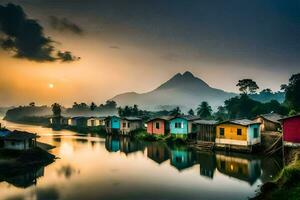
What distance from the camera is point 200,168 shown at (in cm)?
3441

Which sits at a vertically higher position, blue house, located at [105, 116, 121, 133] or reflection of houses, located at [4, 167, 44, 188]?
blue house, located at [105, 116, 121, 133]

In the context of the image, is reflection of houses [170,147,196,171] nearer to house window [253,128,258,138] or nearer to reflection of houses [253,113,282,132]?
house window [253,128,258,138]

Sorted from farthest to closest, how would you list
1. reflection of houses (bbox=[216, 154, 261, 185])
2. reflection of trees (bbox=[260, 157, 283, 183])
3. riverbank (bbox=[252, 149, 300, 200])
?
reflection of houses (bbox=[216, 154, 261, 185]) → reflection of trees (bbox=[260, 157, 283, 183]) → riverbank (bbox=[252, 149, 300, 200])

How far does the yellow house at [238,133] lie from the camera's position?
136 ft

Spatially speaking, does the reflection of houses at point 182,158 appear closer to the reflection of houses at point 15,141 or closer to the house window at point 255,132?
the house window at point 255,132

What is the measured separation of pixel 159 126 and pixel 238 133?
2135 cm

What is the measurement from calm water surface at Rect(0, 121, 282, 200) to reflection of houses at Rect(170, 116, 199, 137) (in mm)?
11222

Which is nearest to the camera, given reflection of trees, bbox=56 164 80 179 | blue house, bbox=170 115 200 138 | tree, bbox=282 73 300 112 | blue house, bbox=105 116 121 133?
reflection of trees, bbox=56 164 80 179

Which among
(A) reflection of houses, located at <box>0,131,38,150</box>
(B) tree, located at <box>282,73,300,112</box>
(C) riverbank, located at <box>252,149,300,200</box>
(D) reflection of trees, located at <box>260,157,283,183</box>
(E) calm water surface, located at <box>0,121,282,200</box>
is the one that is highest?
(B) tree, located at <box>282,73,300,112</box>

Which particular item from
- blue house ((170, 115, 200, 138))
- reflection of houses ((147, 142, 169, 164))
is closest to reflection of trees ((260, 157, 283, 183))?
reflection of houses ((147, 142, 169, 164))

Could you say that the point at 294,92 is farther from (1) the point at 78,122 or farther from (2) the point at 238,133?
(1) the point at 78,122

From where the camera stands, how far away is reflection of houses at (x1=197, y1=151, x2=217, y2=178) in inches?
1263

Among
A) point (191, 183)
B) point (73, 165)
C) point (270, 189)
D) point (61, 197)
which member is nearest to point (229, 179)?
point (191, 183)

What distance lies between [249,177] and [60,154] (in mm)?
28692
